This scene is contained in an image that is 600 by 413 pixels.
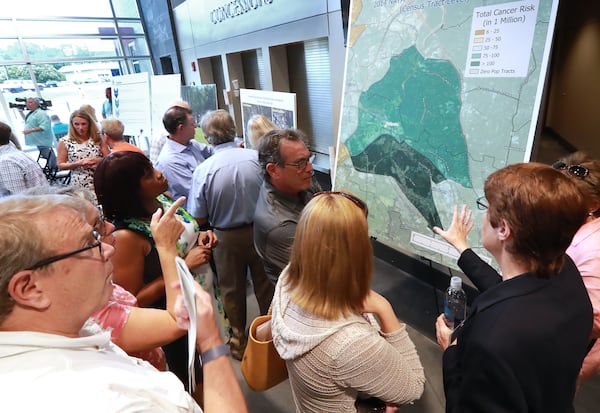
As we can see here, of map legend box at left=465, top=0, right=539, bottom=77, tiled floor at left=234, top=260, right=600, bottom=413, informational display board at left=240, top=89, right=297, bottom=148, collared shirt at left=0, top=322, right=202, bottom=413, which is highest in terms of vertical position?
map legend box at left=465, top=0, right=539, bottom=77

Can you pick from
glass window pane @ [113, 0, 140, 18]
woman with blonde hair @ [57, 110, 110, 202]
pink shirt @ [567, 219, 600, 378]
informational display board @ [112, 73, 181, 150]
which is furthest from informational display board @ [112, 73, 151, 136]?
pink shirt @ [567, 219, 600, 378]

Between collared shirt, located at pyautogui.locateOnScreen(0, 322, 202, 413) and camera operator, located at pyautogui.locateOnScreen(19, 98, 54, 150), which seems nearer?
collared shirt, located at pyautogui.locateOnScreen(0, 322, 202, 413)

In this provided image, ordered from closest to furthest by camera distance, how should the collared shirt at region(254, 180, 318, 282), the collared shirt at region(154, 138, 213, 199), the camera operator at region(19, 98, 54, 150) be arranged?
the collared shirt at region(254, 180, 318, 282)
the collared shirt at region(154, 138, 213, 199)
the camera operator at region(19, 98, 54, 150)

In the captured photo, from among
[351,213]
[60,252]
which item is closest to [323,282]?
[351,213]

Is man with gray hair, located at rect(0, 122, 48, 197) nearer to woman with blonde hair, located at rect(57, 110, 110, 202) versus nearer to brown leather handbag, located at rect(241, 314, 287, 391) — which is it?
woman with blonde hair, located at rect(57, 110, 110, 202)

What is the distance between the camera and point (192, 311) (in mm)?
812

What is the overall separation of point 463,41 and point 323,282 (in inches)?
55.7

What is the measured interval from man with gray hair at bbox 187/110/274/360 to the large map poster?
28.8 inches

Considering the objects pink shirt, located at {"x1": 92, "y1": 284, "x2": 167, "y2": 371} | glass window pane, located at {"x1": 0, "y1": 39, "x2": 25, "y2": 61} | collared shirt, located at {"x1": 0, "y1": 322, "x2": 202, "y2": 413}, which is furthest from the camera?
glass window pane, located at {"x1": 0, "y1": 39, "x2": 25, "y2": 61}

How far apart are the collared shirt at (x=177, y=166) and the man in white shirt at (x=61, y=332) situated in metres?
2.14

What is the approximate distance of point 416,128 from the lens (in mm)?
1902

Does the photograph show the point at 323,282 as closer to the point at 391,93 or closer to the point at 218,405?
the point at 218,405

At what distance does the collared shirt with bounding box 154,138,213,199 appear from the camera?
2912 millimetres

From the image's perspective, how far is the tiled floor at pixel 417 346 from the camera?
78.5 inches
